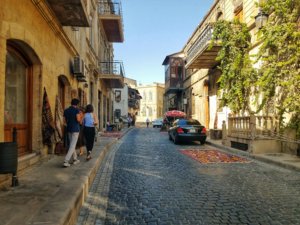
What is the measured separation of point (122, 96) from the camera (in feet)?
194

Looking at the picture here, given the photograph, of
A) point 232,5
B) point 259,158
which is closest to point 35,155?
point 259,158

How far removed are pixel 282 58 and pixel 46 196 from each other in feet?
34.0

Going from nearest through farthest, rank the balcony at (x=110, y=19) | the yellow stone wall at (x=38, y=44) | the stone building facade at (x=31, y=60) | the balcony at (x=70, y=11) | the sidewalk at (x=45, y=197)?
the sidewalk at (x=45, y=197) < the yellow stone wall at (x=38, y=44) < the stone building facade at (x=31, y=60) < the balcony at (x=70, y=11) < the balcony at (x=110, y=19)

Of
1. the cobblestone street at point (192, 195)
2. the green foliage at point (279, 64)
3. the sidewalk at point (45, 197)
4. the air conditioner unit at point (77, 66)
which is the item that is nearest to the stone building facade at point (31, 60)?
the air conditioner unit at point (77, 66)

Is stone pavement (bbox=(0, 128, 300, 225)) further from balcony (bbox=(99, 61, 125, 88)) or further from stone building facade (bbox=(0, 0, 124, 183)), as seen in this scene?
balcony (bbox=(99, 61, 125, 88))

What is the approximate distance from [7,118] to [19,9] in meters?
2.21

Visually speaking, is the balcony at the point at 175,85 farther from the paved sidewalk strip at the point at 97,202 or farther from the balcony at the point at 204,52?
the paved sidewalk strip at the point at 97,202

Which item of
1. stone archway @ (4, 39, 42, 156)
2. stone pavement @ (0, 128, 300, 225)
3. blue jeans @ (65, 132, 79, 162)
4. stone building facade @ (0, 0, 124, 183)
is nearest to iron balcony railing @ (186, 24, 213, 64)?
stone building facade @ (0, 0, 124, 183)

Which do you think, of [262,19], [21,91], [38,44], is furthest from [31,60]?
[262,19]

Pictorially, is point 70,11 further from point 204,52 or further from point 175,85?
point 175,85

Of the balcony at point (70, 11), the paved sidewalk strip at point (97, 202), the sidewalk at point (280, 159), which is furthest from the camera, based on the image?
the sidewalk at point (280, 159)

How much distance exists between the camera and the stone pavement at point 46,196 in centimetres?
388

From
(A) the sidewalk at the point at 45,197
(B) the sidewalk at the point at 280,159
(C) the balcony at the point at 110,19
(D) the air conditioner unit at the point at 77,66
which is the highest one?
(C) the balcony at the point at 110,19

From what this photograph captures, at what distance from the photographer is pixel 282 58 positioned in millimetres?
12430
